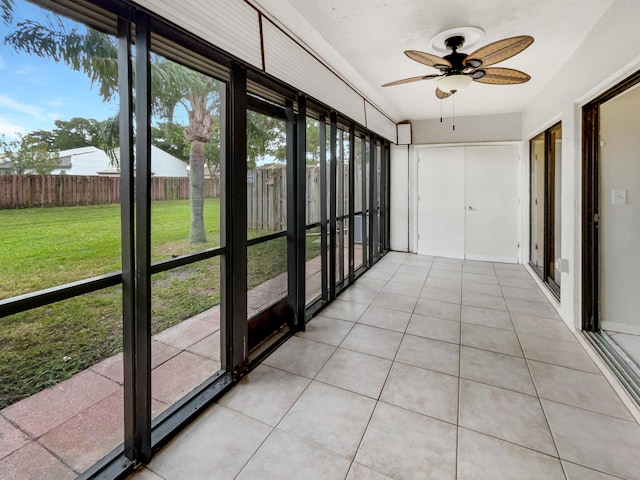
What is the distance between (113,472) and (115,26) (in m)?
1.93

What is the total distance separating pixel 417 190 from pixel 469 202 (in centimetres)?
91

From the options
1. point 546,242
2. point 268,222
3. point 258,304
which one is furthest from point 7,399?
point 546,242

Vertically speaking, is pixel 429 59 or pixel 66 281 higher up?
pixel 429 59

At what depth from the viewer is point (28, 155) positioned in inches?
46.1

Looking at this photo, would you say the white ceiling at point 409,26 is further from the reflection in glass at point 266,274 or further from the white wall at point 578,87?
the reflection in glass at point 266,274

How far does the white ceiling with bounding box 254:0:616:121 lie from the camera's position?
83.6 inches

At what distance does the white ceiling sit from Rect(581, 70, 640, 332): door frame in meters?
0.69

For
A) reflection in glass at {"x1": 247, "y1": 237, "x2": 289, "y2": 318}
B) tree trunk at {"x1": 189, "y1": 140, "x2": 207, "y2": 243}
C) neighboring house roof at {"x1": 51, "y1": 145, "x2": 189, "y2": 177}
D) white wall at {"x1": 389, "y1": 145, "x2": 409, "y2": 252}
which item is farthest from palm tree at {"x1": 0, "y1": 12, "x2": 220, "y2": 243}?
white wall at {"x1": 389, "y1": 145, "x2": 409, "y2": 252}

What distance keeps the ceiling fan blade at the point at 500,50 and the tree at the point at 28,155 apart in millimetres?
2501

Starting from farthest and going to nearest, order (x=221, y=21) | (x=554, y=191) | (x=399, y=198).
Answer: (x=399, y=198) → (x=554, y=191) → (x=221, y=21)

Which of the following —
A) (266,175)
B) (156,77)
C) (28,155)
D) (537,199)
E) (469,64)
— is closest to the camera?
(28,155)

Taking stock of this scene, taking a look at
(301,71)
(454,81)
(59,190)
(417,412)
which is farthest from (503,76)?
(59,190)

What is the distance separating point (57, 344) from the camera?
1.36 m

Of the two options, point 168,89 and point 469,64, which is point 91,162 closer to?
point 168,89
